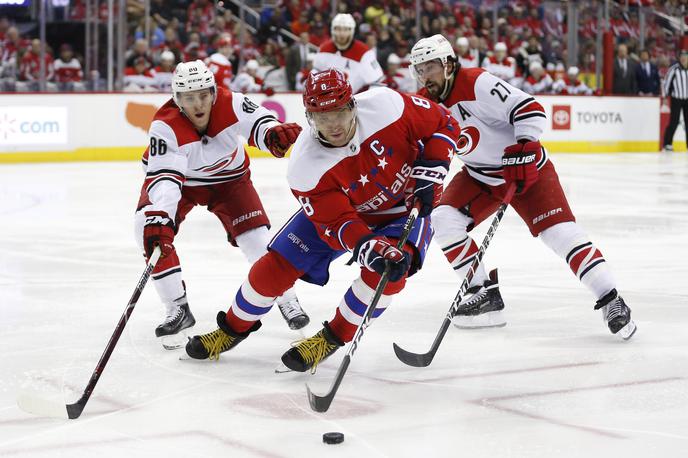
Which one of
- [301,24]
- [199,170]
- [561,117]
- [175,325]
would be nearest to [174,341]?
[175,325]

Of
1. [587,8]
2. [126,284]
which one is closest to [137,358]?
[126,284]

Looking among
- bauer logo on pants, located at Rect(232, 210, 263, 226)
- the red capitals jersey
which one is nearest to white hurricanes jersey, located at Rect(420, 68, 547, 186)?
the red capitals jersey

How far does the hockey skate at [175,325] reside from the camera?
3699 millimetres

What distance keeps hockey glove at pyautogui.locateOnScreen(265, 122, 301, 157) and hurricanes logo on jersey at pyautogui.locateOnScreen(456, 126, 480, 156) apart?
2.32ft

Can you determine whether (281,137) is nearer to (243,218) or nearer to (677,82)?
(243,218)

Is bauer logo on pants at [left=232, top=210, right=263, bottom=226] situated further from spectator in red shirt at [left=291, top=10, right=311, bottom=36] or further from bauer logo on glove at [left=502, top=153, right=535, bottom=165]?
spectator in red shirt at [left=291, top=10, right=311, bottom=36]

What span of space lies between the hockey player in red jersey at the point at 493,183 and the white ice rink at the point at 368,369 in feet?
0.46

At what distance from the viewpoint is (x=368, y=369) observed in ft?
11.1

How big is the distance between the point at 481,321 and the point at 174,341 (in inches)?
44.2

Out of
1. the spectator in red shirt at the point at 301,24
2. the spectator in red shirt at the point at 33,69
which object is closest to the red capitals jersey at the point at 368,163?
the spectator in red shirt at the point at 33,69

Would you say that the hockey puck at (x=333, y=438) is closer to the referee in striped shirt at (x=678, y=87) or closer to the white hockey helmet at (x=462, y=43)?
the white hockey helmet at (x=462, y=43)

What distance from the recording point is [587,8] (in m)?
13.7

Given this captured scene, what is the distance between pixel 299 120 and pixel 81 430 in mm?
9808

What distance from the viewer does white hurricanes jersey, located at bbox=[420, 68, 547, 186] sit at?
12.7 feet
